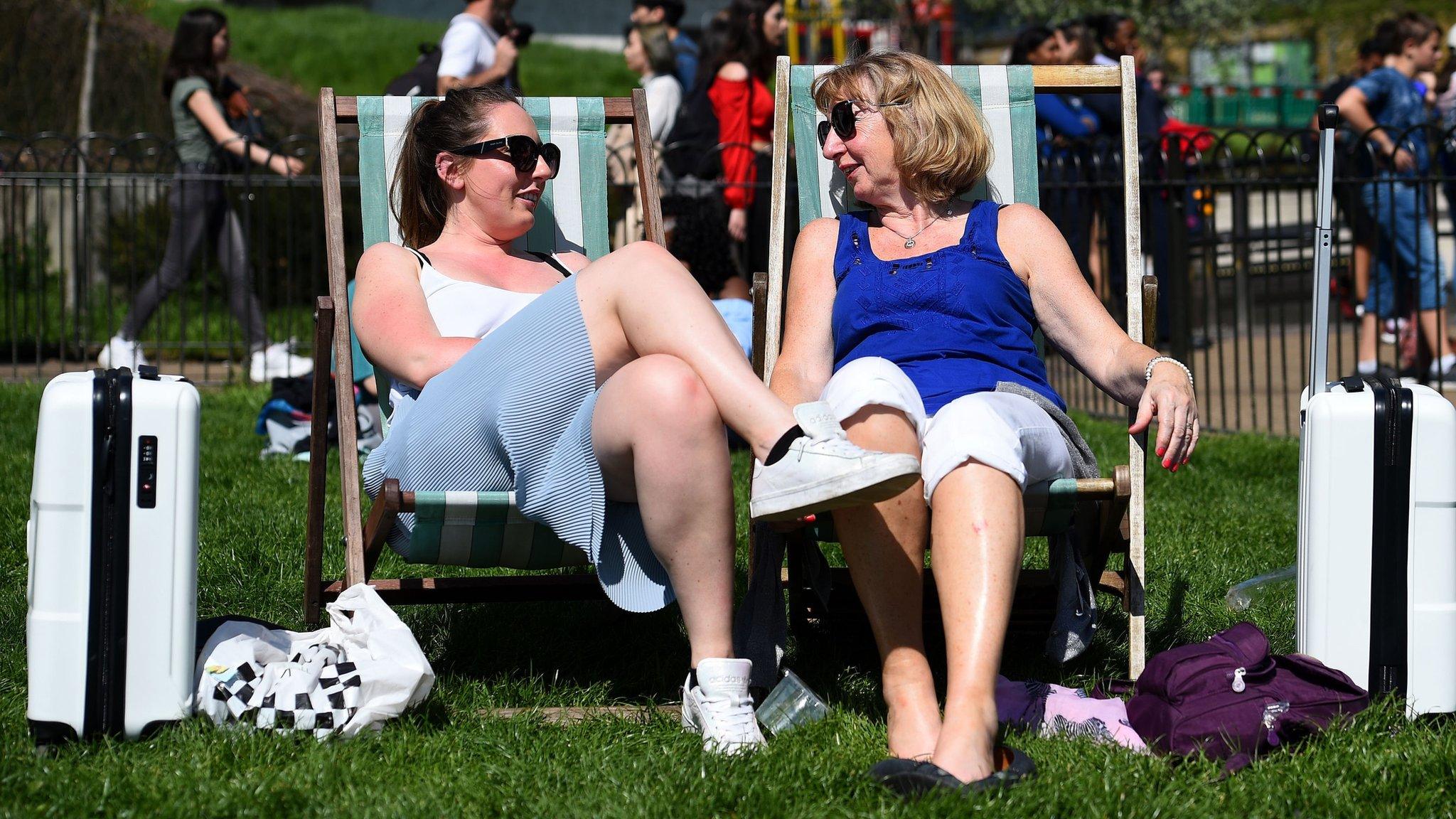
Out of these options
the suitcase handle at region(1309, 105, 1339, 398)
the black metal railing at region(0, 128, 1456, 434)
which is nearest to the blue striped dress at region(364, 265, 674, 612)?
the suitcase handle at region(1309, 105, 1339, 398)

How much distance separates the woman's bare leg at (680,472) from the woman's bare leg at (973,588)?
394 mm

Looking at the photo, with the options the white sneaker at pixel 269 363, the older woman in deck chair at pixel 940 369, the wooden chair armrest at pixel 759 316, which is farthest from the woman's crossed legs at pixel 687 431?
the white sneaker at pixel 269 363

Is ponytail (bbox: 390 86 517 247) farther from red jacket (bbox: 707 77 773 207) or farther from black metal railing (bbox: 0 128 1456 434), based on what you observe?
red jacket (bbox: 707 77 773 207)

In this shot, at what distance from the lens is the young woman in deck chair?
2.56 m

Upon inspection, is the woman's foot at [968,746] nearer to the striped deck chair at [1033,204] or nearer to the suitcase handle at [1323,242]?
the striped deck chair at [1033,204]

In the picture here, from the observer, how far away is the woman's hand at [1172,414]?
259 cm

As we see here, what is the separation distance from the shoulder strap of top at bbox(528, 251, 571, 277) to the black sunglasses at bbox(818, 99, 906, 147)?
0.74 metres

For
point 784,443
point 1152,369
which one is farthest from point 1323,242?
point 784,443

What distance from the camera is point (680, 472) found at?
8.55ft

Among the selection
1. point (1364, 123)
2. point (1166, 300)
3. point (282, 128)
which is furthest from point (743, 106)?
point (282, 128)

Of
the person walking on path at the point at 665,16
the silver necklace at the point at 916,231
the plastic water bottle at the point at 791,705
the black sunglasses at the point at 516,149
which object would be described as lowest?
the plastic water bottle at the point at 791,705

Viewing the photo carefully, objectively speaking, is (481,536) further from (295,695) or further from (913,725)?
(913,725)

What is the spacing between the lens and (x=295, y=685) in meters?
2.61

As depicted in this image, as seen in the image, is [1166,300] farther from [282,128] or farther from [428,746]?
[282,128]
